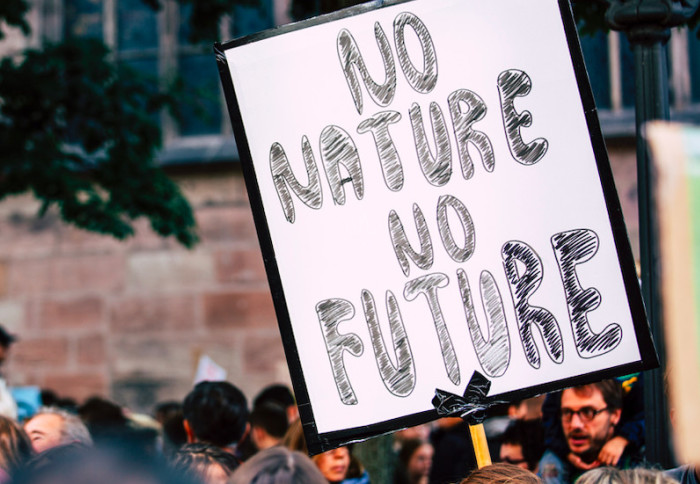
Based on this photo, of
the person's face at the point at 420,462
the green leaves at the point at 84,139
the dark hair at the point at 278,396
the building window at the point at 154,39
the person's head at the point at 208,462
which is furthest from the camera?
the building window at the point at 154,39

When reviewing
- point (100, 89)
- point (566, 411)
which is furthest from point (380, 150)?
point (100, 89)

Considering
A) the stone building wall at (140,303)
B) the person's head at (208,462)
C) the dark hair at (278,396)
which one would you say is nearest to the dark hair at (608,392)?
the person's head at (208,462)

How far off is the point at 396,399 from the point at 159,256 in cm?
715

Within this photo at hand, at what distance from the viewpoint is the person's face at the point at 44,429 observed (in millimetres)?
3377

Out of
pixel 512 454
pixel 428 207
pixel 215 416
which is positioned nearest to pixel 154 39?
pixel 215 416

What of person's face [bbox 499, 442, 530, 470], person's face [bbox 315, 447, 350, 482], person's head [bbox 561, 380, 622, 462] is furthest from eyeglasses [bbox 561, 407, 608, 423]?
person's face [bbox 315, 447, 350, 482]

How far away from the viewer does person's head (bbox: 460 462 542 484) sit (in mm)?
2135

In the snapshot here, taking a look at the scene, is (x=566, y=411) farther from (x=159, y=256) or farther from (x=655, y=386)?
(x=159, y=256)

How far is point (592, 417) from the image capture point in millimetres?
3145

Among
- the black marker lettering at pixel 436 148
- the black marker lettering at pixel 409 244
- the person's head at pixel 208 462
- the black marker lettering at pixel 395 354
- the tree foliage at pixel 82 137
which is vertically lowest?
the person's head at pixel 208 462

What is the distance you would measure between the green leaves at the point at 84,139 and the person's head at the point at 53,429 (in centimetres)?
201

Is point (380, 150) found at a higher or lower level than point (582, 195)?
higher

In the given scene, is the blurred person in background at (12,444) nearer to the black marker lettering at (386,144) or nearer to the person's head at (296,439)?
the person's head at (296,439)

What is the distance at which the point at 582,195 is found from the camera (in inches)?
93.4
